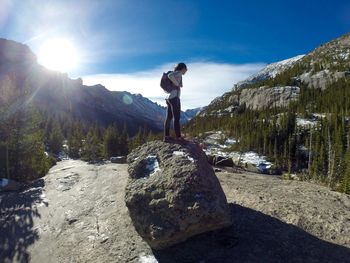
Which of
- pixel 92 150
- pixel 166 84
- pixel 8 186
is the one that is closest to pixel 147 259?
pixel 166 84

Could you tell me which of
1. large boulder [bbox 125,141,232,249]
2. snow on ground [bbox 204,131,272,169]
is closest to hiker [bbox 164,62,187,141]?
large boulder [bbox 125,141,232,249]

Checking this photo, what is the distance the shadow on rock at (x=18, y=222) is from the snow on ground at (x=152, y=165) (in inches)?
239

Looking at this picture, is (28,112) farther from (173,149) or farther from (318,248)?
(318,248)

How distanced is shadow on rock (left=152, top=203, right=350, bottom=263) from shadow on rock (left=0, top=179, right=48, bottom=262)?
685 centimetres

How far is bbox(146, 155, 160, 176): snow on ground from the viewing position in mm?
13638

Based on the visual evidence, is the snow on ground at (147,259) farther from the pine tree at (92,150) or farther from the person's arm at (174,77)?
the pine tree at (92,150)

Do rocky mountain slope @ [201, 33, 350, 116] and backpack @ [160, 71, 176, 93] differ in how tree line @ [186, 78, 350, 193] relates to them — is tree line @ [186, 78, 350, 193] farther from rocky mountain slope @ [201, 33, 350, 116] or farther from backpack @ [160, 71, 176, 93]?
backpack @ [160, 71, 176, 93]

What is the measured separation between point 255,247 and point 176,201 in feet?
9.97

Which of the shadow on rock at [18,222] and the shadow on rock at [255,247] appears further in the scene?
the shadow on rock at [18,222]

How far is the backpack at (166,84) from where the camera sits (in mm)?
13781

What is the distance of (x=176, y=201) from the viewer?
1160 cm

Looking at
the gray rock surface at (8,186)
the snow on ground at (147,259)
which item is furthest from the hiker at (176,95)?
the gray rock surface at (8,186)

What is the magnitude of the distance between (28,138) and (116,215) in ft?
71.7

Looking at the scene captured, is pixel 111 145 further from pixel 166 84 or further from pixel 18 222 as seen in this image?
pixel 166 84
